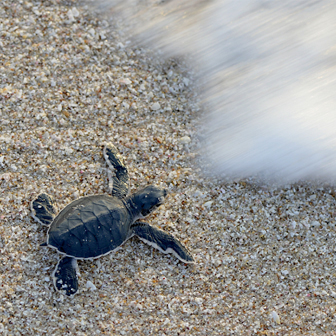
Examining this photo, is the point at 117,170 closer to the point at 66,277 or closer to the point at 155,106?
the point at 155,106

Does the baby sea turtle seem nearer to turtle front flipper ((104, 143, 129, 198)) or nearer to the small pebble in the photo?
turtle front flipper ((104, 143, 129, 198))

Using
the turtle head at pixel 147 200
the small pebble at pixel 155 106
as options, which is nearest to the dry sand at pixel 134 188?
the small pebble at pixel 155 106

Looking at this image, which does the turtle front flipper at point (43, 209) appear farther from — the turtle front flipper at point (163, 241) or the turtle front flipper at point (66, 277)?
the turtle front flipper at point (163, 241)

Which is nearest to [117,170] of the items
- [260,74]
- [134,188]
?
[134,188]

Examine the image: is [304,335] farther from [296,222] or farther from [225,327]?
[296,222]

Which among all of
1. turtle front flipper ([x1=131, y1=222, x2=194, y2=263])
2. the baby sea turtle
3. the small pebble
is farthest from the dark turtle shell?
the small pebble

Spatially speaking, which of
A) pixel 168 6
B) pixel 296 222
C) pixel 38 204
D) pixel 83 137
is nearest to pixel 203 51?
pixel 168 6
